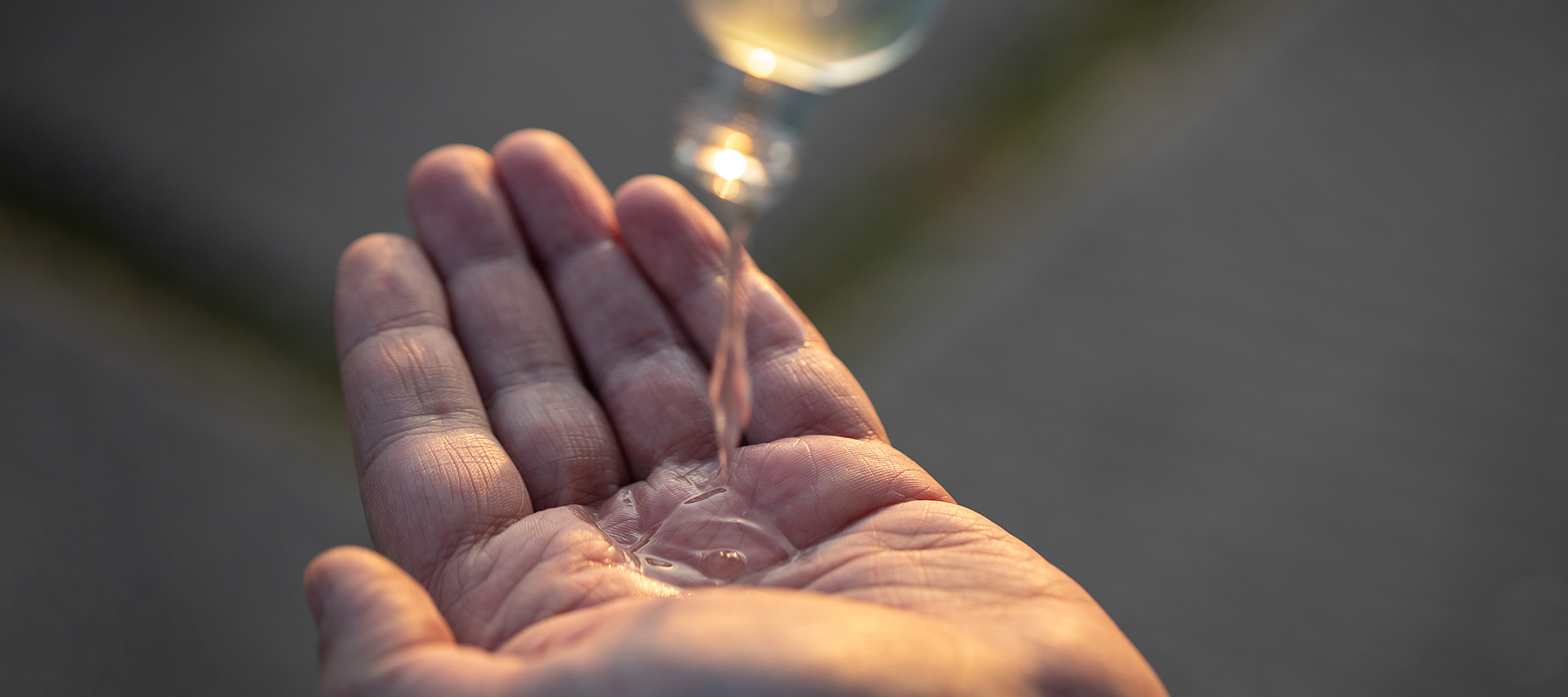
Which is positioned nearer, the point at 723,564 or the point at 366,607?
the point at 366,607

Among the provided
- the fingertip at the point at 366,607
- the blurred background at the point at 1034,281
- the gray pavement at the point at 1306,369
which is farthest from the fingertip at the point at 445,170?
the gray pavement at the point at 1306,369

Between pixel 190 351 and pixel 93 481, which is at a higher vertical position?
pixel 190 351

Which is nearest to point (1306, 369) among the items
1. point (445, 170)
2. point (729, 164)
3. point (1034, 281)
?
point (1034, 281)

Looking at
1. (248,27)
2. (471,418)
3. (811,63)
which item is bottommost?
(471,418)

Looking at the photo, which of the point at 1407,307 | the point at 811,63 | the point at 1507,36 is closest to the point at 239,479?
the point at 811,63

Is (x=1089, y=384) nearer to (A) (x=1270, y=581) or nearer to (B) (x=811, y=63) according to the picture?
(A) (x=1270, y=581)

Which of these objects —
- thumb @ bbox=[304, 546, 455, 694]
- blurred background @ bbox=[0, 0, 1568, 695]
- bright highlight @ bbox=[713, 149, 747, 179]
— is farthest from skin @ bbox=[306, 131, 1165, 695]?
blurred background @ bbox=[0, 0, 1568, 695]

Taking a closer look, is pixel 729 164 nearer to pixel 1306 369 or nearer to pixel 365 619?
pixel 365 619
